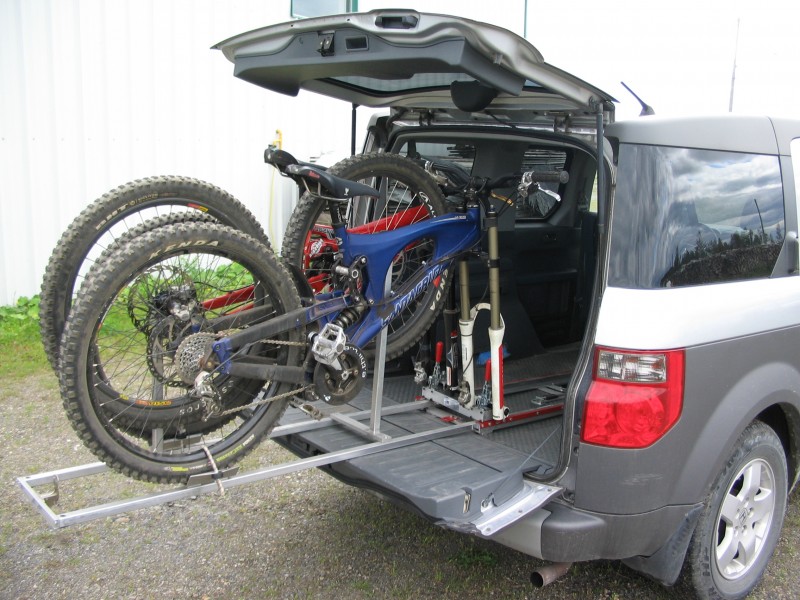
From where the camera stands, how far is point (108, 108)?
748 cm

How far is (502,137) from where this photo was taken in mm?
3955

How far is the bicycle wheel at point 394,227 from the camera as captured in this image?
329 centimetres

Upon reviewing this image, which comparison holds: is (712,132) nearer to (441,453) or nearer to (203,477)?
(441,453)

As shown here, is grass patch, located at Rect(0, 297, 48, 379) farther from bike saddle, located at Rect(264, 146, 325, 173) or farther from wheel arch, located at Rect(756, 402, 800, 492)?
wheel arch, located at Rect(756, 402, 800, 492)

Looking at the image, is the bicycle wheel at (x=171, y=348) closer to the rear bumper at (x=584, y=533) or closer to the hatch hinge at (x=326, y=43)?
the hatch hinge at (x=326, y=43)

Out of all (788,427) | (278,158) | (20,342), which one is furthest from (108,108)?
(788,427)

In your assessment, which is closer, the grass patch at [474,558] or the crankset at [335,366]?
the crankset at [335,366]

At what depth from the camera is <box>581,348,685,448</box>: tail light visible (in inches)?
97.6

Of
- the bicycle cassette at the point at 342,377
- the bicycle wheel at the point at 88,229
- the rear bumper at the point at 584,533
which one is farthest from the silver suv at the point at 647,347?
the bicycle wheel at the point at 88,229

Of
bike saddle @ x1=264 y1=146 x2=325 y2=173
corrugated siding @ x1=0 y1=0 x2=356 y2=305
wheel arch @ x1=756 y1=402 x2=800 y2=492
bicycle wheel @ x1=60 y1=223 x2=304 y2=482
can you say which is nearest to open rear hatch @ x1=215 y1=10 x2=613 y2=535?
bike saddle @ x1=264 y1=146 x2=325 y2=173

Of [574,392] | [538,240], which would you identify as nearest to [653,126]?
[574,392]

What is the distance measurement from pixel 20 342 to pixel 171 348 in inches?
193

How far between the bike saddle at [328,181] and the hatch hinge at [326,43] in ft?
1.49

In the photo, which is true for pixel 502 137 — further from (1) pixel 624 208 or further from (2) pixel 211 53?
(2) pixel 211 53
